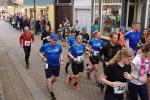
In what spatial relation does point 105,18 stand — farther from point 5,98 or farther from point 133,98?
point 133,98

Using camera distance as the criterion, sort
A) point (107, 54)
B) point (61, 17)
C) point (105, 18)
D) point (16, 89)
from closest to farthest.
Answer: point (107, 54)
point (16, 89)
point (105, 18)
point (61, 17)

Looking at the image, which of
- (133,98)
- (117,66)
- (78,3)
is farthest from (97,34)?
(78,3)

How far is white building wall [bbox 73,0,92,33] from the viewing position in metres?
23.5

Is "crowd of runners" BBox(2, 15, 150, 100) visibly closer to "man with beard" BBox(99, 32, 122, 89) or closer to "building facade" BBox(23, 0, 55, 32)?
"man with beard" BBox(99, 32, 122, 89)

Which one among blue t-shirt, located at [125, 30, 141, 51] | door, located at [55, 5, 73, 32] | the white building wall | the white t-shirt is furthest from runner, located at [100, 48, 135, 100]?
door, located at [55, 5, 73, 32]

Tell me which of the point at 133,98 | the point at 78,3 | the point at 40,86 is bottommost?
the point at 40,86

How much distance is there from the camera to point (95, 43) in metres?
10.4

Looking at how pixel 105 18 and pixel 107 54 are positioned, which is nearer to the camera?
pixel 107 54

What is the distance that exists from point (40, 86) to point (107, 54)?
3.01m

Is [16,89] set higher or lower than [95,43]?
lower

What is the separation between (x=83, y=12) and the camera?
24672 millimetres

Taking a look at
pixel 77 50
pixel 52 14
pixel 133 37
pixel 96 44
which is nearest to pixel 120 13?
pixel 133 37

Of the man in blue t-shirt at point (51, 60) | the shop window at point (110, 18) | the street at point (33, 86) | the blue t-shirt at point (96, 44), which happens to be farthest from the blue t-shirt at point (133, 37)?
the shop window at point (110, 18)

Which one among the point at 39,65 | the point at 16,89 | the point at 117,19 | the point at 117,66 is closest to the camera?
the point at 117,66
